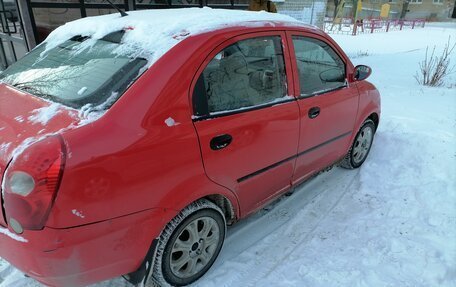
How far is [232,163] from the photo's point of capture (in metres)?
2.41

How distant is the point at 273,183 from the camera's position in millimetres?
2887

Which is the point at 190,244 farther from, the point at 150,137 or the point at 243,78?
the point at 243,78

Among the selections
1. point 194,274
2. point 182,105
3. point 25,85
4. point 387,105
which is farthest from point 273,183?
point 387,105

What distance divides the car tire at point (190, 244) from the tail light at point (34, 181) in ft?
2.37

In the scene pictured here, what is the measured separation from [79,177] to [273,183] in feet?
5.23

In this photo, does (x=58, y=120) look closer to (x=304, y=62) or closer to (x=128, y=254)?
(x=128, y=254)

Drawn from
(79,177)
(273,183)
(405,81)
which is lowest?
(405,81)

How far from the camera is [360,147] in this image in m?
4.09

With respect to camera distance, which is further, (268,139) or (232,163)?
(268,139)

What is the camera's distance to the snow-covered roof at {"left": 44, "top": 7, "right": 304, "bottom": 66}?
2.24 m

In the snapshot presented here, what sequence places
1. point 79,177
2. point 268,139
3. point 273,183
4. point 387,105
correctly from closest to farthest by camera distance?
point 79,177
point 268,139
point 273,183
point 387,105

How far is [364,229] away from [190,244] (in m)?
1.61

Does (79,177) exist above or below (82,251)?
above

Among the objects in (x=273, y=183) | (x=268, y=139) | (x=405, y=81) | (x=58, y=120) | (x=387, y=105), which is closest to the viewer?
(x=58, y=120)
